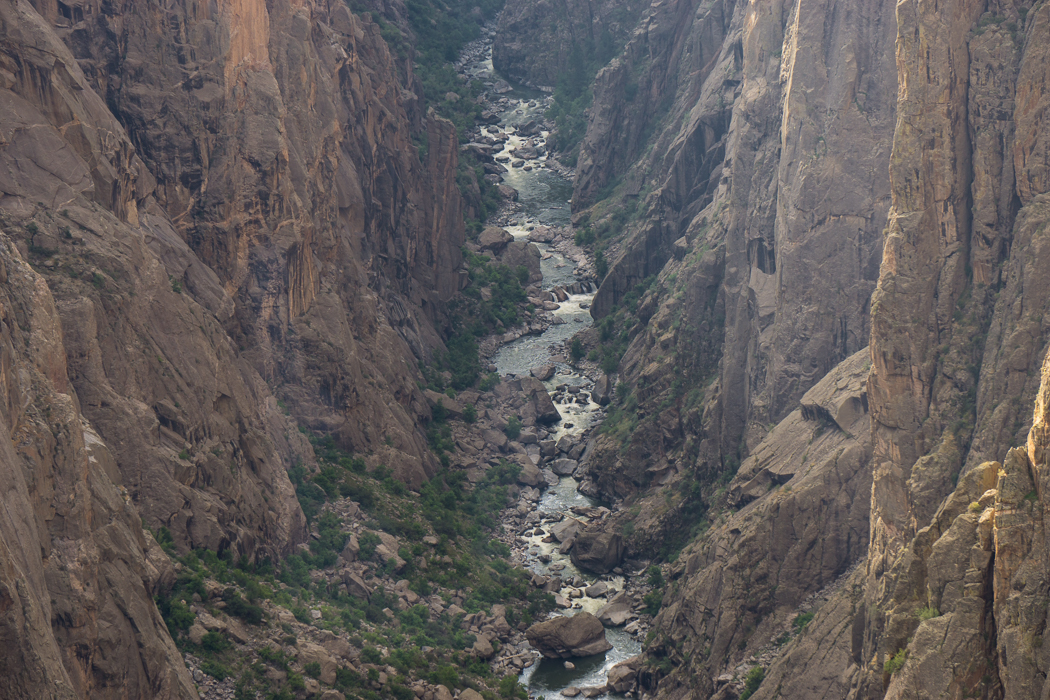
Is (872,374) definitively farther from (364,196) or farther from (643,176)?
(643,176)

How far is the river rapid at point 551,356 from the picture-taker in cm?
7706

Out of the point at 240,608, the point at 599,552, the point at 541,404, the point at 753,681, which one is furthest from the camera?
the point at 541,404

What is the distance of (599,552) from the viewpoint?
86.3 meters

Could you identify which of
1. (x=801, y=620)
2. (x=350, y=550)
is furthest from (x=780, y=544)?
(x=350, y=550)

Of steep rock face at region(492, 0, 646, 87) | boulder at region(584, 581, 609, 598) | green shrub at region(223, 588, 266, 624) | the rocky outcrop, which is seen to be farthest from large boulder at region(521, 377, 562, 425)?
steep rock face at region(492, 0, 646, 87)

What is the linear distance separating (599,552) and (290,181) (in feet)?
106

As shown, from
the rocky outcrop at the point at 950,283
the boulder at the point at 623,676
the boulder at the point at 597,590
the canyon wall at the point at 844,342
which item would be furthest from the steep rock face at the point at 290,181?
the rocky outcrop at the point at 950,283

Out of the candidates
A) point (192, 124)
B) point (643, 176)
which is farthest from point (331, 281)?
point (643, 176)

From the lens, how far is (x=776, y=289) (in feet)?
267

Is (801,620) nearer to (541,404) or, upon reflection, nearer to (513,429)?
(513,429)

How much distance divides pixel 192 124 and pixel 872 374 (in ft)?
132

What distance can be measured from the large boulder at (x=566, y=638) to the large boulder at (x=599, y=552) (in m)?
8.57

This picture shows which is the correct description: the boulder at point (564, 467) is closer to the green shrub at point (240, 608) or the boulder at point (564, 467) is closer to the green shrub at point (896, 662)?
the green shrub at point (240, 608)

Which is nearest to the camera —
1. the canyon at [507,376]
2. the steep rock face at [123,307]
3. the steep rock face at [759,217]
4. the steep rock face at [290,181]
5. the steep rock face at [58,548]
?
the steep rock face at [58,548]
